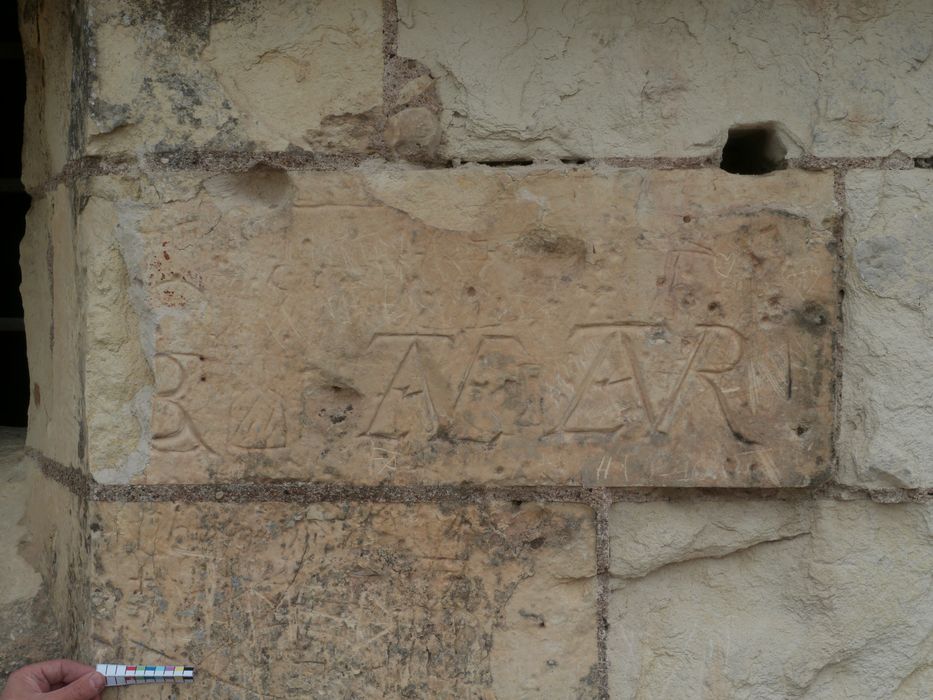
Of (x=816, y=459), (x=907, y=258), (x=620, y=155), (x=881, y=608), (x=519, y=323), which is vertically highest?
A: (x=620, y=155)

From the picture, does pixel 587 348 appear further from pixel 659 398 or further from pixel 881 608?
pixel 881 608

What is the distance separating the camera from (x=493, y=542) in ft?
6.20

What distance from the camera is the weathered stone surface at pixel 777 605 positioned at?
1881 millimetres

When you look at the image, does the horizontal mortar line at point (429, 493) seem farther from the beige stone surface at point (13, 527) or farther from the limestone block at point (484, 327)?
the beige stone surface at point (13, 527)

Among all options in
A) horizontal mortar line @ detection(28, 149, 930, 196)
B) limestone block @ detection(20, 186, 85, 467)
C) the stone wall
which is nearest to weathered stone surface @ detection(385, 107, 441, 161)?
the stone wall

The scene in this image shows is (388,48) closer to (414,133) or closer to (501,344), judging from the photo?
(414,133)

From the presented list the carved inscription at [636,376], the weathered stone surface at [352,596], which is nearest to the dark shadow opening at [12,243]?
the weathered stone surface at [352,596]

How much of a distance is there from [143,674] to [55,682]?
185mm

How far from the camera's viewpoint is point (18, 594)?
2.16m

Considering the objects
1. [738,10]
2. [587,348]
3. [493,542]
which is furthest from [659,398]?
[738,10]

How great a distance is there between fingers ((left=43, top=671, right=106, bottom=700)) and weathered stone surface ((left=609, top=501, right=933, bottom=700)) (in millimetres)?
1017

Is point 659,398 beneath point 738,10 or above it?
beneath

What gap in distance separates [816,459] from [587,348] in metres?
0.51

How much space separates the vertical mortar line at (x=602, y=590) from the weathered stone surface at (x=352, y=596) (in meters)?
0.02
